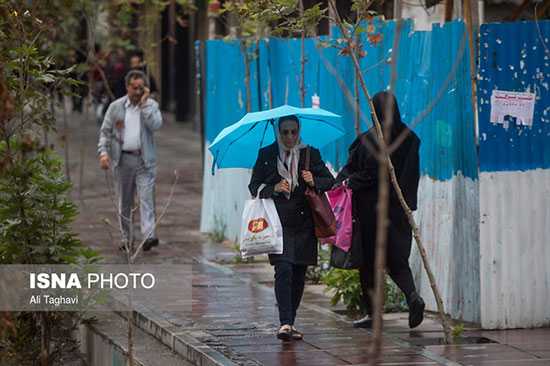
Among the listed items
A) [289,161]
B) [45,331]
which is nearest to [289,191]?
[289,161]

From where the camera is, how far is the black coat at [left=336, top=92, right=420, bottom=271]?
7.45 m

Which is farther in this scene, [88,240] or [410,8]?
Answer: [410,8]

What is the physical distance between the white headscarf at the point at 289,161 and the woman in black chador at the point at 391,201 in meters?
0.48

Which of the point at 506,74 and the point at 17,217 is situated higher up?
the point at 506,74

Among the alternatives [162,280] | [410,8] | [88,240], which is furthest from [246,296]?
[410,8]

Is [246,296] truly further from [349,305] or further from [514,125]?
[514,125]

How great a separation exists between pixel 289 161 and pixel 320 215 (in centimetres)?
44

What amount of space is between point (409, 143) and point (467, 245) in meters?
1.05

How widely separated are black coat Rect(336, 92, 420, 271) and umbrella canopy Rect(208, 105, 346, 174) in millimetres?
247

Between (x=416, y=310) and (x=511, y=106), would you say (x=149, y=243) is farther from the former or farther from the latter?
(x=511, y=106)

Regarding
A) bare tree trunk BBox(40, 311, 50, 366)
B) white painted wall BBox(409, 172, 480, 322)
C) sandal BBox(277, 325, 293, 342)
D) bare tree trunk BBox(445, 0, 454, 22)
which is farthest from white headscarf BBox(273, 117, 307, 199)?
bare tree trunk BBox(445, 0, 454, 22)

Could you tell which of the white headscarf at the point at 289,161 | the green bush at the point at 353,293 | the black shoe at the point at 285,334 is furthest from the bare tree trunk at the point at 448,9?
the black shoe at the point at 285,334

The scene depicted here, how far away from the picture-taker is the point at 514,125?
757 cm

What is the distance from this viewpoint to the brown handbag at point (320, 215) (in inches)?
287
